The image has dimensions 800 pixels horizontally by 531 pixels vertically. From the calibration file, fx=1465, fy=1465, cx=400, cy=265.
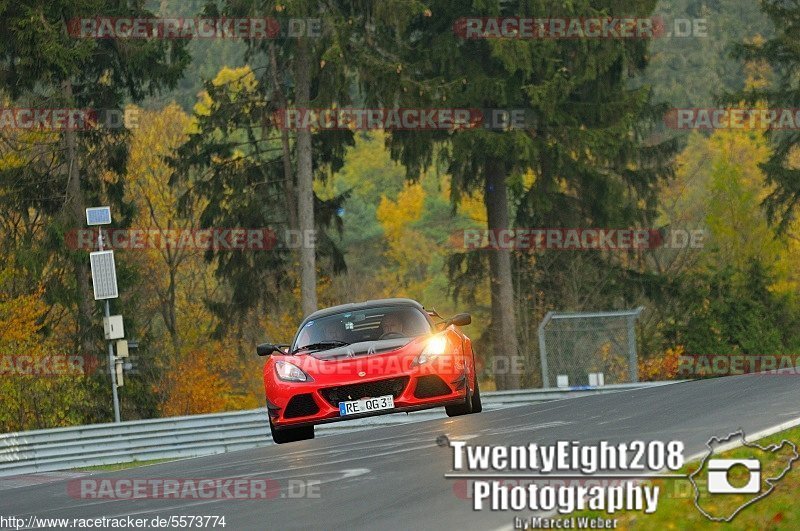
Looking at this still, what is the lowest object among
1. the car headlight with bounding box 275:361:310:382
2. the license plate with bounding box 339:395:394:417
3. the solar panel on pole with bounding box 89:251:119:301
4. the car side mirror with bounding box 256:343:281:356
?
the license plate with bounding box 339:395:394:417

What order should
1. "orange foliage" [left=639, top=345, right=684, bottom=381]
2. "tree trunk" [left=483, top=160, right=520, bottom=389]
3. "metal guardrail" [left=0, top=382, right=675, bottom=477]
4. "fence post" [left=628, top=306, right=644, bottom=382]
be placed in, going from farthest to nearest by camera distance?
"orange foliage" [left=639, top=345, right=684, bottom=381], "tree trunk" [left=483, top=160, right=520, bottom=389], "fence post" [left=628, top=306, right=644, bottom=382], "metal guardrail" [left=0, top=382, right=675, bottom=477]

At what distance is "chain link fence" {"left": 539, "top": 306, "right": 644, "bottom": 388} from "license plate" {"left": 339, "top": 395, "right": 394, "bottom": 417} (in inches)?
408

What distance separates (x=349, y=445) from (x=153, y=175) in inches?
1689

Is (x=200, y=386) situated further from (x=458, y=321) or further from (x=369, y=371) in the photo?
(x=369, y=371)

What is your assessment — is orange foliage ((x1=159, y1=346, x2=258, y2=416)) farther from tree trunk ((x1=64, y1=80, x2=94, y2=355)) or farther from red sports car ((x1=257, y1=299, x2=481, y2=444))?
red sports car ((x1=257, y1=299, x2=481, y2=444))

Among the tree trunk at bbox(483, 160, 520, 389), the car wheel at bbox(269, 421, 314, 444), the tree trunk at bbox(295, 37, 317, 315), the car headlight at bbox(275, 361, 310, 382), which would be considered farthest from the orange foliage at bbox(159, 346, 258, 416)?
the car headlight at bbox(275, 361, 310, 382)

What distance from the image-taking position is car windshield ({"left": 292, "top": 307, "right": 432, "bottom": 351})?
53.9 ft

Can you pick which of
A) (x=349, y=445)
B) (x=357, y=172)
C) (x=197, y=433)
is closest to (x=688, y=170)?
(x=357, y=172)

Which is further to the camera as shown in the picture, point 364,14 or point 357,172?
point 357,172

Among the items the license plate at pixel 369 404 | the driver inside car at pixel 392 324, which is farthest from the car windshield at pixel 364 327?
the license plate at pixel 369 404

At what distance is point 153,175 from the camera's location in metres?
57.9

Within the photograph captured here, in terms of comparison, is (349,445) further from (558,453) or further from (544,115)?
(544,115)

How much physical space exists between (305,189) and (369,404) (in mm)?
23610

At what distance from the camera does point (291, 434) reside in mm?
16812
